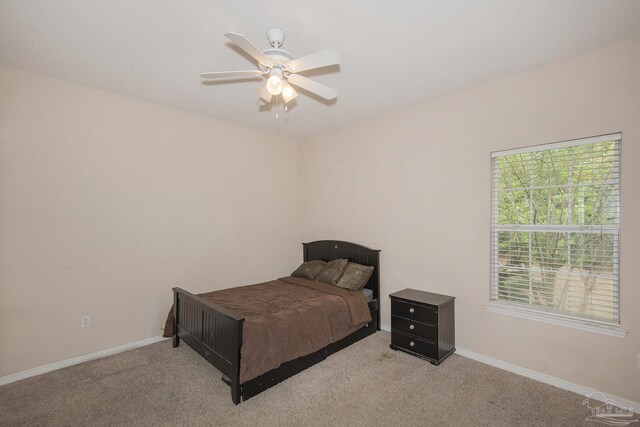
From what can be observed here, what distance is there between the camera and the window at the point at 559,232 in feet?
8.10

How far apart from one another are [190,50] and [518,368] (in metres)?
4.04

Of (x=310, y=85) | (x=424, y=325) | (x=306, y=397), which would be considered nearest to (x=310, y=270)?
(x=424, y=325)

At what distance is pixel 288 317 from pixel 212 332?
68cm

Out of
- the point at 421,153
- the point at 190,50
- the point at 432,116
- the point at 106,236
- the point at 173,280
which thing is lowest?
the point at 173,280

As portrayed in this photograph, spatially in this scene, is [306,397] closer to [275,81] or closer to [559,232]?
[275,81]

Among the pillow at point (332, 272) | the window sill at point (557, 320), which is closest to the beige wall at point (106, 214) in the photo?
the pillow at point (332, 272)

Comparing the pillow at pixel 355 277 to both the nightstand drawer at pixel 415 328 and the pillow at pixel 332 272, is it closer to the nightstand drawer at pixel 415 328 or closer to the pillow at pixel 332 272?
the pillow at pixel 332 272

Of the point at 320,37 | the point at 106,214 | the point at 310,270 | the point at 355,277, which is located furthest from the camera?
the point at 310,270

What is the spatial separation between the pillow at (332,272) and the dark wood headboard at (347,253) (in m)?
0.25

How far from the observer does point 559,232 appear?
271 centimetres

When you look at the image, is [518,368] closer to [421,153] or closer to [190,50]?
[421,153]

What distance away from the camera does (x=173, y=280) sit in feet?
12.3

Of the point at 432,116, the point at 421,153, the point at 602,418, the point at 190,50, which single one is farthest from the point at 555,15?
the point at 602,418

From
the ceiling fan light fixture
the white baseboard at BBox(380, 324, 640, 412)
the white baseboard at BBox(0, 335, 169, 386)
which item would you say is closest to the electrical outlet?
the white baseboard at BBox(0, 335, 169, 386)
